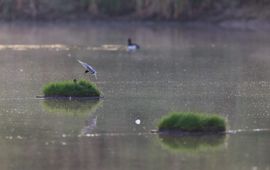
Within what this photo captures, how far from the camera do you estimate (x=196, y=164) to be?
53.8 ft

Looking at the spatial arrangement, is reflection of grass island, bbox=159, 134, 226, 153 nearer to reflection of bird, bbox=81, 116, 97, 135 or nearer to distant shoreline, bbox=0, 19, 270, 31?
reflection of bird, bbox=81, 116, 97, 135

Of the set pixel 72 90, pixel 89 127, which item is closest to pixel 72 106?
pixel 72 90

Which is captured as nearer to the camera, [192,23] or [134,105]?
[134,105]

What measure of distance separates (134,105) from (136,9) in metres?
40.9

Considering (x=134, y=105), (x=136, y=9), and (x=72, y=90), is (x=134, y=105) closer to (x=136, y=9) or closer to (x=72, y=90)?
(x=72, y=90)

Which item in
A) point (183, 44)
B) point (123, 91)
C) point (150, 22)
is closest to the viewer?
point (123, 91)

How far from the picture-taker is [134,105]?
77.2 feet

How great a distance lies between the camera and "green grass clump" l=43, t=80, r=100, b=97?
2469cm

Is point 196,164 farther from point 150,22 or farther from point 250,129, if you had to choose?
point 150,22

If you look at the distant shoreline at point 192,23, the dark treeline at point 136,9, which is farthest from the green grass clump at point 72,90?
the dark treeline at point 136,9

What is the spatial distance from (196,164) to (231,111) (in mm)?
6205

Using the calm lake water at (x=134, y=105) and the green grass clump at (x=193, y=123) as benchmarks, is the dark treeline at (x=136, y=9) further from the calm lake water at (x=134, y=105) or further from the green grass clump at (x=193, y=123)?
the green grass clump at (x=193, y=123)

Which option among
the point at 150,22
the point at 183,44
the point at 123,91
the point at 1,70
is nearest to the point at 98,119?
the point at 123,91

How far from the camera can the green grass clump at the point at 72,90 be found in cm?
2469
